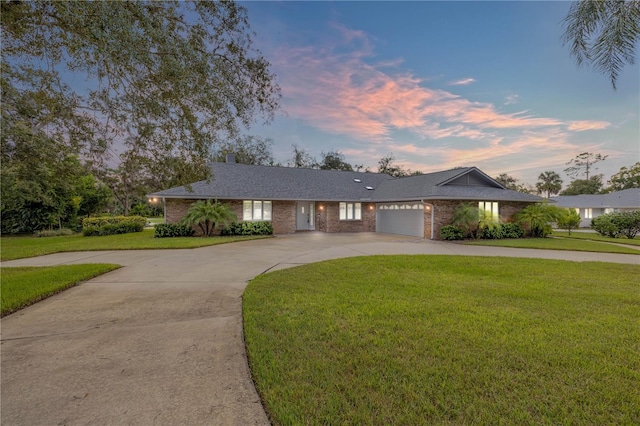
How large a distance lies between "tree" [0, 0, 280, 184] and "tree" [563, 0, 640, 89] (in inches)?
199

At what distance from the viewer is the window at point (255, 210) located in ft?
56.5

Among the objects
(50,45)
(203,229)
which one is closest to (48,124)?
(50,45)

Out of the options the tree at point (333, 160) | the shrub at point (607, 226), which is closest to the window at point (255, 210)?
the shrub at point (607, 226)

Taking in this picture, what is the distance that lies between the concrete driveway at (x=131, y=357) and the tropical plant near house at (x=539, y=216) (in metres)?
17.4

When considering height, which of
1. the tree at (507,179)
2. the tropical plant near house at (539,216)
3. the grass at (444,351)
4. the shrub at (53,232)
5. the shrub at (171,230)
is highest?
the tree at (507,179)

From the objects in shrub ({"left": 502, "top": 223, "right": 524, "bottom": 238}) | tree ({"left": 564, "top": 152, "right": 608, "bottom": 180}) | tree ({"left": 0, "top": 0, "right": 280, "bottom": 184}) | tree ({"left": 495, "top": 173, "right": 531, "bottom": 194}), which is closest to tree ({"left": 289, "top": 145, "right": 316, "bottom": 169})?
shrub ({"left": 502, "top": 223, "right": 524, "bottom": 238})

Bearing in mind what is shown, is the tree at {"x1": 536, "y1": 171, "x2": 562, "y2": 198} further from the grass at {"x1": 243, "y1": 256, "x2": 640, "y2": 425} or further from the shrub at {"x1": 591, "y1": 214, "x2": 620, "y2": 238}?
the grass at {"x1": 243, "y1": 256, "x2": 640, "y2": 425}

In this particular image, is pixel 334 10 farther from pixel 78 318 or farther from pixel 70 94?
pixel 78 318

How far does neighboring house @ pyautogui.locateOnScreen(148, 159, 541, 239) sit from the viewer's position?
51.7 feet

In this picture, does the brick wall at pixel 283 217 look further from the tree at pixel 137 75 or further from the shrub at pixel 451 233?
the tree at pixel 137 75

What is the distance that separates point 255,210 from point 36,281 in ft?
38.9

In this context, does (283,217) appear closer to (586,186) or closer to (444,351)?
(444,351)

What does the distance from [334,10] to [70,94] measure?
29.3 ft

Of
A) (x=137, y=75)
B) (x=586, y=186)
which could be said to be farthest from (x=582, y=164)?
(x=137, y=75)
